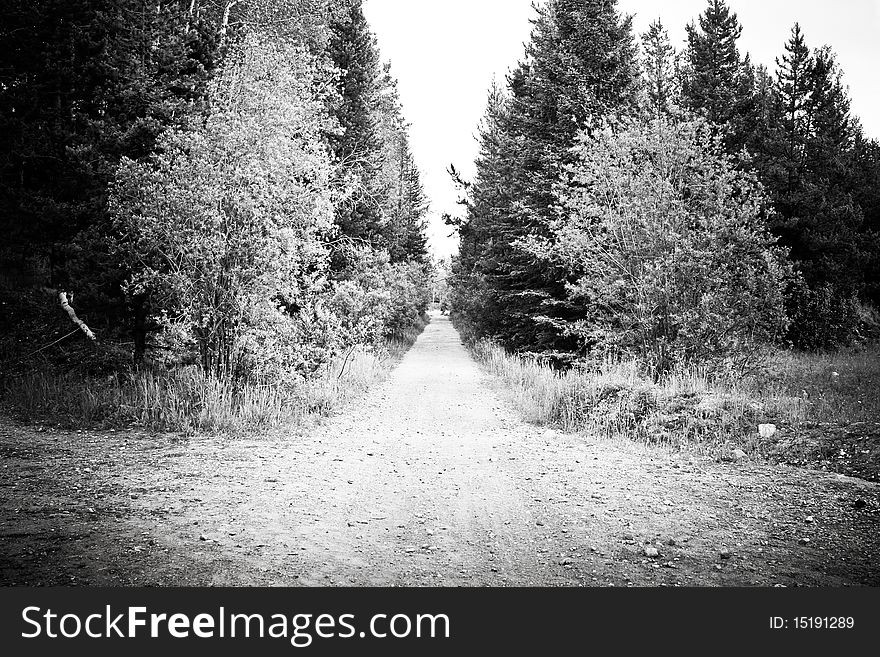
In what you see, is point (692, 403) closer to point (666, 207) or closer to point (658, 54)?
point (666, 207)

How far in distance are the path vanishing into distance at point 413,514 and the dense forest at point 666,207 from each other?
17.3 feet

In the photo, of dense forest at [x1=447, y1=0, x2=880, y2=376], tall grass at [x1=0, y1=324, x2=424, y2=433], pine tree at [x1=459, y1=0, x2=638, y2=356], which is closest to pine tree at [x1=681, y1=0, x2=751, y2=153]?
dense forest at [x1=447, y1=0, x2=880, y2=376]

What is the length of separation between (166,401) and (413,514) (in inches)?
248

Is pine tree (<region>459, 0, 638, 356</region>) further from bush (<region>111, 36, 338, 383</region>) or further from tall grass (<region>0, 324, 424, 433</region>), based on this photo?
bush (<region>111, 36, 338, 383</region>)

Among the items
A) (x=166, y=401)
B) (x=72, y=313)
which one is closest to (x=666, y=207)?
(x=166, y=401)

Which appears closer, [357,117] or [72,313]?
[72,313]

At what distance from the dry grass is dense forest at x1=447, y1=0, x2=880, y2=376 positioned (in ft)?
3.70

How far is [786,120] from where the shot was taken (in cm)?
2728

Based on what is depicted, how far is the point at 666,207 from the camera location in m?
12.6

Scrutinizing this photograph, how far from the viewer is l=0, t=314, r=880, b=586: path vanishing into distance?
14.3ft

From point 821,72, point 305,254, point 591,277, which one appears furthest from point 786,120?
point 305,254

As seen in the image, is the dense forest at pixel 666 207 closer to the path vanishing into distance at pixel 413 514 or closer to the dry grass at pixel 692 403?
the dry grass at pixel 692 403

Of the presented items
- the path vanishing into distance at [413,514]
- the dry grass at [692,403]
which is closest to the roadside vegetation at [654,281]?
the dry grass at [692,403]

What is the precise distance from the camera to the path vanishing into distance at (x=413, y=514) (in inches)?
172
